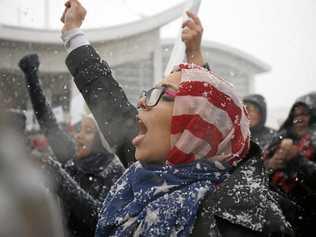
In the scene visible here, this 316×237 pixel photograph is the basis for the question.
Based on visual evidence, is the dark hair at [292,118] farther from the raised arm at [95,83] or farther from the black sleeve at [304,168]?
the raised arm at [95,83]

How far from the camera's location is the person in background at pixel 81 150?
8.38 feet

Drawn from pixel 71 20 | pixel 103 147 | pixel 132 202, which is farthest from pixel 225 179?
pixel 103 147

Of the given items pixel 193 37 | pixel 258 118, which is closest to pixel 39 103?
pixel 193 37

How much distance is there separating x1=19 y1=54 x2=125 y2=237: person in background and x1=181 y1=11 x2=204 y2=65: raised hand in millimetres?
874

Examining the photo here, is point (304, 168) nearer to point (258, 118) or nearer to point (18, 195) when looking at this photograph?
point (258, 118)

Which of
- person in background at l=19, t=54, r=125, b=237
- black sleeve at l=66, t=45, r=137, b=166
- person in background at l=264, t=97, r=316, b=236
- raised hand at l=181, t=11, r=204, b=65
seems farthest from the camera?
person in background at l=19, t=54, r=125, b=237

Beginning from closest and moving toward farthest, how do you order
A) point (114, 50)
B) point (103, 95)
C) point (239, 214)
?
point (239, 214) < point (103, 95) < point (114, 50)

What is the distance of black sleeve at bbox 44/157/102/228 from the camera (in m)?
1.85

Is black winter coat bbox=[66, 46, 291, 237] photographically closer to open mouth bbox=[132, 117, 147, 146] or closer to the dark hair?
open mouth bbox=[132, 117, 147, 146]

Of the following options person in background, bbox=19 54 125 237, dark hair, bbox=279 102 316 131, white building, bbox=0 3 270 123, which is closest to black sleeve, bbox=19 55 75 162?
person in background, bbox=19 54 125 237

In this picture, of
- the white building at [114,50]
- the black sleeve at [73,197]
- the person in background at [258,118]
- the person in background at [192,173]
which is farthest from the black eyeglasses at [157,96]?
the white building at [114,50]

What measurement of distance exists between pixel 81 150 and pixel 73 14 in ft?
3.92

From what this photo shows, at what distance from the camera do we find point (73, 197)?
6.25 feet

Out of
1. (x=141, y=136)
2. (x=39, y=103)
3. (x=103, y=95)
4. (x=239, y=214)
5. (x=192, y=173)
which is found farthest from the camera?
(x=39, y=103)
